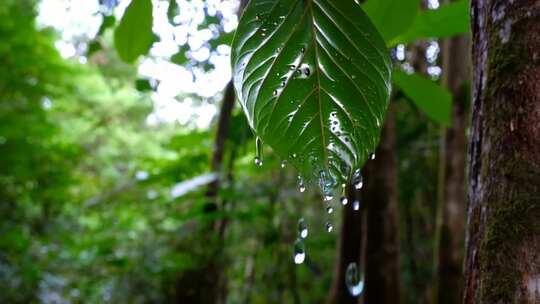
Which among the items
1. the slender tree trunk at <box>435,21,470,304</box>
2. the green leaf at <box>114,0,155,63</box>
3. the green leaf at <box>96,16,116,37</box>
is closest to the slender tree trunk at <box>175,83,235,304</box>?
the slender tree trunk at <box>435,21,470,304</box>

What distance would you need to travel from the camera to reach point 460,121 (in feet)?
5.38

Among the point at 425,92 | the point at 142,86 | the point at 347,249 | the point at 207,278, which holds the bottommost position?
the point at 207,278

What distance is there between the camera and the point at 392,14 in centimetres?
50

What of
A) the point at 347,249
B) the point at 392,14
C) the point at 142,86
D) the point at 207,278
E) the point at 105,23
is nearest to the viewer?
the point at 392,14

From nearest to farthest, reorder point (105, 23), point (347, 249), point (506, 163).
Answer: point (506, 163) → point (105, 23) → point (347, 249)

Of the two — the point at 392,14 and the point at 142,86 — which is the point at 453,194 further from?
the point at 392,14

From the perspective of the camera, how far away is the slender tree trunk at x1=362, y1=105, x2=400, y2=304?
1426 millimetres

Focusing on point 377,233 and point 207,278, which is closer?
point 377,233

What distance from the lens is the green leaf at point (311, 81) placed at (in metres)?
0.36

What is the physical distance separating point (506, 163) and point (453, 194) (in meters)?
1.39

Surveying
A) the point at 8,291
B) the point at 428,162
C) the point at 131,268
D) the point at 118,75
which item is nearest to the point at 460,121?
the point at 428,162

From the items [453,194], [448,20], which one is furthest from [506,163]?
[453,194]

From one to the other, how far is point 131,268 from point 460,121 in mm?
1577

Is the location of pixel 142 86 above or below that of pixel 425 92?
above
